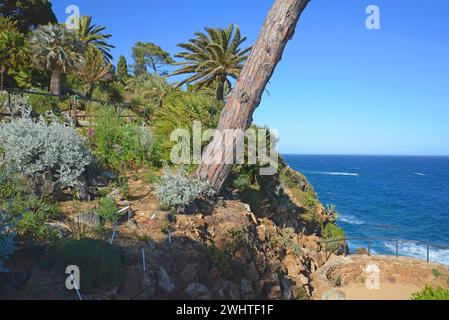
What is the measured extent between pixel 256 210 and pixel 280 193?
2.80 m

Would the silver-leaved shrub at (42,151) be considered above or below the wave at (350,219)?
above

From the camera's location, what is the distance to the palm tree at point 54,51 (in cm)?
1752

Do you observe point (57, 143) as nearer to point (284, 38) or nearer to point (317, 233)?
point (284, 38)

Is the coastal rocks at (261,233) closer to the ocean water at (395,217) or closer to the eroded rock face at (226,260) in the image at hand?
the eroded rock face at (226,260)

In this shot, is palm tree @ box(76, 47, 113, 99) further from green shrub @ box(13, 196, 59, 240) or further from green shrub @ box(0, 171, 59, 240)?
green shrub @ box(13, 196, 59, 240)

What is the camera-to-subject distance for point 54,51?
17781 millimetres

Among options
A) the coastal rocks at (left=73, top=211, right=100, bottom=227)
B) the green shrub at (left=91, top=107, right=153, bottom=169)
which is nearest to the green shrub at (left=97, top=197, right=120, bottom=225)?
the coastal rocks at (left=73, top=211, right=100, bottom=227)

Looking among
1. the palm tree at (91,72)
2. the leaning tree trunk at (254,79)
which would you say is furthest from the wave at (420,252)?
the palm tree at (91,72)

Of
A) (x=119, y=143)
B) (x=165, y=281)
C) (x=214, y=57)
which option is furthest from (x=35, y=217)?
(x=214, y=57)

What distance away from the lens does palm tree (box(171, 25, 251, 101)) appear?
1748cm

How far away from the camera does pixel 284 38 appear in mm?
7117

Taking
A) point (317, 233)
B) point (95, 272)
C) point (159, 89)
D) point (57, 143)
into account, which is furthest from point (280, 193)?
point (159, 89)

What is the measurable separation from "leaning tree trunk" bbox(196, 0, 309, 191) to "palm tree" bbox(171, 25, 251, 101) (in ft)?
34.0

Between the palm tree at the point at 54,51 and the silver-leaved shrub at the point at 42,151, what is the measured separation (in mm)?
13147
